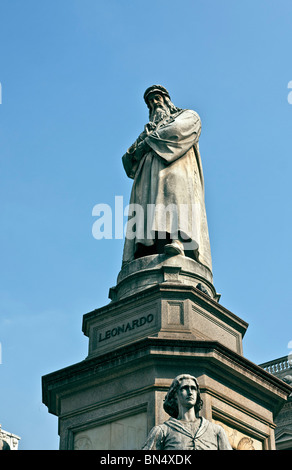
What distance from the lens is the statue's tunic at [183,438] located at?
895 cm

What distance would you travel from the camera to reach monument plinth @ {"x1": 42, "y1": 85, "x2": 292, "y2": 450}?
12.0 meters

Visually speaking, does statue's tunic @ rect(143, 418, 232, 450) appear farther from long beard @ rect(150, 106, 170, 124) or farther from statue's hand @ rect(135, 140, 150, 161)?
long beard @ rect(150, 106, 170, 124)

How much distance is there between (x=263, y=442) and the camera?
12.9 m

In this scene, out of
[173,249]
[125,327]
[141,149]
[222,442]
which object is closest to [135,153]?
[141,149]

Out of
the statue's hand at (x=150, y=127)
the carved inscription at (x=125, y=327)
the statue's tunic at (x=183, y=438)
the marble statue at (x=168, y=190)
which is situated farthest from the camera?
the statue's hand at (x=150, y=127)

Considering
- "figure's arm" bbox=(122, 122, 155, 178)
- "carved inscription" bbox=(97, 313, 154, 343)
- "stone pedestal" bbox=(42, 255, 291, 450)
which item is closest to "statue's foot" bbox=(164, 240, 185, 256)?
"stone pedestal" bbox=(42, 255, 291, 450)

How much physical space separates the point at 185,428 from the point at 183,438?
0.16m

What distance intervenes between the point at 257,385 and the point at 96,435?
2749 mm

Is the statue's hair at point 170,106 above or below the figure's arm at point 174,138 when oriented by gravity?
above

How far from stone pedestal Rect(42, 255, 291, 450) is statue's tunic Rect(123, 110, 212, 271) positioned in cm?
84

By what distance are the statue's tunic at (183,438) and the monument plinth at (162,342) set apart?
0.76 feet

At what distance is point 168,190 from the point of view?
15.1m

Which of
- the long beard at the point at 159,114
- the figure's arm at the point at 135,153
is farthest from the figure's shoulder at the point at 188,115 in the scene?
the figure's arm at the point at 135,153

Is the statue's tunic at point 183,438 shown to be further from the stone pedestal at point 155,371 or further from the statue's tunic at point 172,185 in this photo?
the statue's tunic at point 172,185
